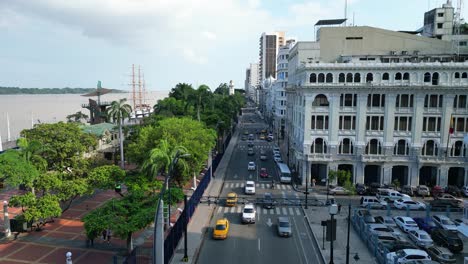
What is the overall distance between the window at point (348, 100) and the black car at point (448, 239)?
23811 mm

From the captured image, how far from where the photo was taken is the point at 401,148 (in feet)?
181

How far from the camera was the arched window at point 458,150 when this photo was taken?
53969 millimetres

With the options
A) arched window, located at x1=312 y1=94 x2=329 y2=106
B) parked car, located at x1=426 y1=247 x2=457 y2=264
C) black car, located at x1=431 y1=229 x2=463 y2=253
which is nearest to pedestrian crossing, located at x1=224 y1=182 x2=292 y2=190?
arched window, located at x1=312 y1=94 x2=329 y2=106

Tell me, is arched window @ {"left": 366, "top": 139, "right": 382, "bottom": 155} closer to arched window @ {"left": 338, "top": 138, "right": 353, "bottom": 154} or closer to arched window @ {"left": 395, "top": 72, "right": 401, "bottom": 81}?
arched window @ {"left": 338, "top": 138, "right": 353, "bottom": 154}

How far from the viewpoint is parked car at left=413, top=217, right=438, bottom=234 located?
37.5m

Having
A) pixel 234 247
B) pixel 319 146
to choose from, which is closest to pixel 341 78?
pixel 319 146

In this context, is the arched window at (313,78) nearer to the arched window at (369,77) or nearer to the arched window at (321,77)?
the arched window at (321,77)

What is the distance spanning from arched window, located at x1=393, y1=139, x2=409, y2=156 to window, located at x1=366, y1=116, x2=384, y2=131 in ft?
11.7

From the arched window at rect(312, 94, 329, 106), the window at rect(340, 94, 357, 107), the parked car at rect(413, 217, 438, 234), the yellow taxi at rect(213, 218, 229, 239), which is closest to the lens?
the yellow taxi at rect(213, 218, 229, 239)

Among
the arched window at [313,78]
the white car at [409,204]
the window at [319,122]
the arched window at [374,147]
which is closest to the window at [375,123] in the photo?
the arched window at [374,147]

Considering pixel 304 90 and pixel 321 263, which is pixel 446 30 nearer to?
pixel 304 90

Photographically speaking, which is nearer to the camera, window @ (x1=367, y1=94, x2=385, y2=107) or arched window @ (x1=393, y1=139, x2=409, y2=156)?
window @ (x1=367, y1=94, x2=385, y2=107)

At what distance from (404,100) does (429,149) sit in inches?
336

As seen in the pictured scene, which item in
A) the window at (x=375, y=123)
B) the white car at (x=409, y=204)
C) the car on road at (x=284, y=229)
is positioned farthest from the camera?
the window at (x=375, y=123)
